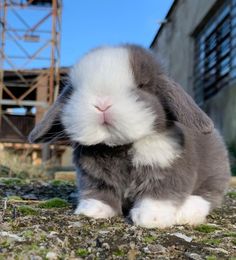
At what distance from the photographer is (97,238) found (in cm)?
181

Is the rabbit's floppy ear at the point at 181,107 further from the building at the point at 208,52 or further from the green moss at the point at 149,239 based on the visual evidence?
the building at the point at 208,52

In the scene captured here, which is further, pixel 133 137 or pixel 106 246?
pixel 133 137

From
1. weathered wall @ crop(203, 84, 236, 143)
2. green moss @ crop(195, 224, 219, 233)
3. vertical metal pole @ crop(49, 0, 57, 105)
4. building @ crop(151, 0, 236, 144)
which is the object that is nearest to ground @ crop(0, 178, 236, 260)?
green moss @ crop(195, 224, 219, 233)

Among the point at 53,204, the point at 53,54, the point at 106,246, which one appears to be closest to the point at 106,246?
the point at 106,246

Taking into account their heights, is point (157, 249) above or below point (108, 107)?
below

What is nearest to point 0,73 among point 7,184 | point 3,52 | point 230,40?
point 3,52

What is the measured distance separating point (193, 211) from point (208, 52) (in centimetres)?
764

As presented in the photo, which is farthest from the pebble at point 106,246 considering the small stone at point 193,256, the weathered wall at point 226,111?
the weathered wall at point 226,111

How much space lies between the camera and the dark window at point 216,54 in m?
7.96

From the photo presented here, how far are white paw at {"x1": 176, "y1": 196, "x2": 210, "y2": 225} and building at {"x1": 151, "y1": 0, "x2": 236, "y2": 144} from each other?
167 inches

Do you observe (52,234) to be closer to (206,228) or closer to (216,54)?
(206,228)

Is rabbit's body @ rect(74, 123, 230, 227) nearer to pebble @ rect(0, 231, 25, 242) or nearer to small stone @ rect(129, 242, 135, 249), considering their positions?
small stone @ rect(129, 242, 135, 249)

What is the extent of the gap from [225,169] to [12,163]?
448 centimetres

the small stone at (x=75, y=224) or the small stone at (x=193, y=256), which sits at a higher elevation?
the small stone at (x=75, y=224)
